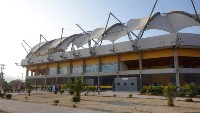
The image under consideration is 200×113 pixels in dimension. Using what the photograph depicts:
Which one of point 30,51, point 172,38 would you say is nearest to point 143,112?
point 172,38

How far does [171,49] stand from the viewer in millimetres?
57844

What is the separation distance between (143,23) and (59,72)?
3790 centimetres

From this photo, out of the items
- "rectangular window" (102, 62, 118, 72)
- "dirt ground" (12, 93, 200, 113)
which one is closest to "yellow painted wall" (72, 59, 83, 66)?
"rectangular window" (102, 62, 118, 72)

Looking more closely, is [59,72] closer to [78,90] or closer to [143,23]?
[143,23]

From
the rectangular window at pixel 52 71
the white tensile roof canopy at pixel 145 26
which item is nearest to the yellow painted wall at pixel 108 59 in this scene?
the white tensile roof canopy at pixel 145 26

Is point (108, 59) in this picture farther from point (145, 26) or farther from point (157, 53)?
point (157, 53)

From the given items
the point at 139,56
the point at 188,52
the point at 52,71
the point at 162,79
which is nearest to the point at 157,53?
the point at 139,56

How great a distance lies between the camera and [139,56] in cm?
6356

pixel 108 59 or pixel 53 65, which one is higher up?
pixel 108 59

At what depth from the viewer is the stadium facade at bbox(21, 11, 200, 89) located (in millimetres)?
56750

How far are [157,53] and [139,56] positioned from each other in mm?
4825

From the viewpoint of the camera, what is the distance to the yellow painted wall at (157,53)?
58325 millimetres

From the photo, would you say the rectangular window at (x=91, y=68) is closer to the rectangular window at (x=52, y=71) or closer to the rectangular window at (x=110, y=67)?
the rectangular window at (x=110, y=67)

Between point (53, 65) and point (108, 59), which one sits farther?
point (53, 65)
